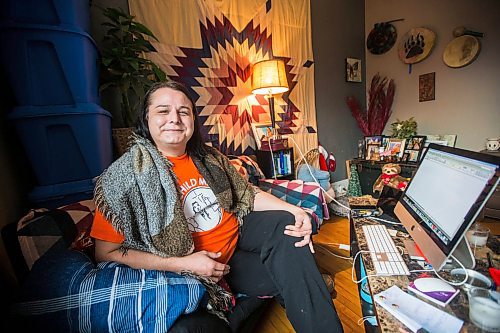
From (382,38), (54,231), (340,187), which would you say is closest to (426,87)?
(382,38)

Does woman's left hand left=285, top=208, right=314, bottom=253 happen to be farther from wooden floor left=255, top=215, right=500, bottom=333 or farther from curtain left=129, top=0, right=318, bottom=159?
curtain left=129, top=0, right=318, bottom=159

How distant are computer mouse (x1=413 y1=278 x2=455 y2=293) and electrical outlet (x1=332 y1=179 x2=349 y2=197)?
2507mm

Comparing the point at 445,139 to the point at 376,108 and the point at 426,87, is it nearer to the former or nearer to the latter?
the point at 426,87

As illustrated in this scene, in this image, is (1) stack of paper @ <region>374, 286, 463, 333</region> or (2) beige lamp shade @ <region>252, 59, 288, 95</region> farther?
(2) beige lamp shade @ <region>252, 59, 288, 95</region>

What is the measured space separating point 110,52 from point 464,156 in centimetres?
169

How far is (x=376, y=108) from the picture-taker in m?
3.31

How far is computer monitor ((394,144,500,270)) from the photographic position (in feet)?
1.67

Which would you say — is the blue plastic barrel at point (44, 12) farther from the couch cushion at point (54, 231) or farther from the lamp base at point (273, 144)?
the lamp base at point (273, 144)

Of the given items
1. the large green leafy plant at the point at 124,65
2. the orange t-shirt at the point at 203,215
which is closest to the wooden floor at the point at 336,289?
the orange t-shirt at the point at 203,215

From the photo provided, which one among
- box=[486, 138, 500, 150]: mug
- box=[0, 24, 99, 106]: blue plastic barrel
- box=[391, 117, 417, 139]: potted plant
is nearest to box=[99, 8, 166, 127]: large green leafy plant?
box=[0, 24, 99, 106]: blue plastic barrel

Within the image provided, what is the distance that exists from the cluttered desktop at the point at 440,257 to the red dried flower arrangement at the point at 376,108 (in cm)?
275

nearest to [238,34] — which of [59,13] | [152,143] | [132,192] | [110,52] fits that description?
[110,52]

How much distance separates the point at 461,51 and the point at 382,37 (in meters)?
0.96

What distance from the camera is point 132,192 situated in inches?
31.3
